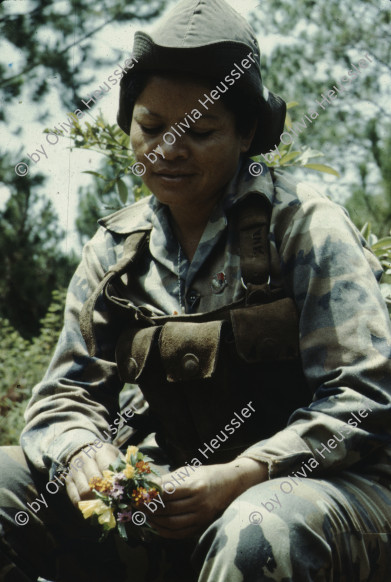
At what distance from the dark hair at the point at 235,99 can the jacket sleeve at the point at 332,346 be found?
1.24 ft

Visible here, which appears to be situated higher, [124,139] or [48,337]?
[124,139]

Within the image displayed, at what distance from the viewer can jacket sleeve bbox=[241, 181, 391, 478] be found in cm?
183

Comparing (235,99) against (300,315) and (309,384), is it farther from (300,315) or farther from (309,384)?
(309,384)

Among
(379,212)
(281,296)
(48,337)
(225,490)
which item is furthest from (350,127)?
(225,490)

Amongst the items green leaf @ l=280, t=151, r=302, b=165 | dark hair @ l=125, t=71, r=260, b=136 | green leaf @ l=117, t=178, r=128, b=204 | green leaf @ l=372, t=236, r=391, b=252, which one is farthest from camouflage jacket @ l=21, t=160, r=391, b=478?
green leaf @ l=117, t=178, r=128, b=204

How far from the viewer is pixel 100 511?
69.5 inches

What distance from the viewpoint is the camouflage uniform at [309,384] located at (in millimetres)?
1598

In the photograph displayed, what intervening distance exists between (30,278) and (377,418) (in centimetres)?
549

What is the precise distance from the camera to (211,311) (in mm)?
2191

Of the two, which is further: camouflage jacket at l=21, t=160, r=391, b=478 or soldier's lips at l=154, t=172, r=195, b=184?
soldier's lips at l=154, t=172, r=195, b=184

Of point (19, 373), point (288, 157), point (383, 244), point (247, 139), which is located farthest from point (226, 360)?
point (19, 373)

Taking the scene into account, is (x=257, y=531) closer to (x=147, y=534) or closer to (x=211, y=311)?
(x=147, y=534)

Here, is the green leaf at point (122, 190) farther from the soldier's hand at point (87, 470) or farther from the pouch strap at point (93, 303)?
the soldier's hand at point (87, 470)

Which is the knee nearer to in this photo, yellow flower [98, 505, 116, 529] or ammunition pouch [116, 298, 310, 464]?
yellow flower [98, 505, 116, 529]
